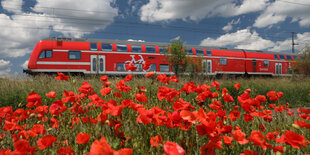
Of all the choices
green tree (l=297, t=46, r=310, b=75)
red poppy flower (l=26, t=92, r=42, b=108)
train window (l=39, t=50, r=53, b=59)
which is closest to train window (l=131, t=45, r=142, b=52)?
train window (l=39, t=50, r=53, b=59)

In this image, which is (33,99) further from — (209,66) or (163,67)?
(209,66)

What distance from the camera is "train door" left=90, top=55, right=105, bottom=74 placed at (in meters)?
11.7

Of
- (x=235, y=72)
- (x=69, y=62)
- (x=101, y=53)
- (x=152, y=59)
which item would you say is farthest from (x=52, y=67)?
(x=235, y=72)

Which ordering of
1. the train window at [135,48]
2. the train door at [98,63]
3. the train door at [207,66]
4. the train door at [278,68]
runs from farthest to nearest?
the train door at [278,68] → the train door at [207,66] → the train window at [135,48] → the train door at [98,63]

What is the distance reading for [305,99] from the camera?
8414 mm

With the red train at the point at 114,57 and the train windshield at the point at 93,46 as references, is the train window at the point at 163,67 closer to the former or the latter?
the red train at the point at 114,57

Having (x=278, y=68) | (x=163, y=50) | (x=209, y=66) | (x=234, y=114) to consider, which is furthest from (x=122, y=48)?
(x=278, y=68)

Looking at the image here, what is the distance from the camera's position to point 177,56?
13.3 metres

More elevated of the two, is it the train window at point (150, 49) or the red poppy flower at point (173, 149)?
the train window at point (150, 49)

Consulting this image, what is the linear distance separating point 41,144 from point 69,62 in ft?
37.2

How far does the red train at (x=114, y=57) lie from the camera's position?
36.2 feet

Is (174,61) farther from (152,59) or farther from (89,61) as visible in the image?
(89,61)

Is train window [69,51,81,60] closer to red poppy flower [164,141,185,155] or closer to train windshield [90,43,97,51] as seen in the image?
train windshield [90,43,97,51]

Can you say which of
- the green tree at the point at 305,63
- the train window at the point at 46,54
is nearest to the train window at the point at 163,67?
the train window at the point at 46,54
